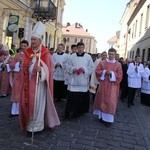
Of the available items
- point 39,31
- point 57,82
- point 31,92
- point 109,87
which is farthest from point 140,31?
point 31,92

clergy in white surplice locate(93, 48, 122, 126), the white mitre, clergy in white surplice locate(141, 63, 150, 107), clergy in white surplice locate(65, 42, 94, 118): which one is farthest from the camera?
clergy in white surplice locate(141, 63, 150, 107)

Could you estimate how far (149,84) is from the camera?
13477 millimetres

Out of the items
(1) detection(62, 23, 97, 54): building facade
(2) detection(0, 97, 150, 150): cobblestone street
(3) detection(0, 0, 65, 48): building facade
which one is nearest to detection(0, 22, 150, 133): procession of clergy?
(2) detection(0, 97, 150, 150): cobblestone street

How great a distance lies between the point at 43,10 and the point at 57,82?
17400 mm

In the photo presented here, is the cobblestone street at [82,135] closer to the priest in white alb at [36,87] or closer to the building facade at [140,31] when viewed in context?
the priest in white alb at [36,87]

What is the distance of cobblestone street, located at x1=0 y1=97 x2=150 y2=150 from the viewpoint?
21.2 feet

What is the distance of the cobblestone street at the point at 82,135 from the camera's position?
6469mm

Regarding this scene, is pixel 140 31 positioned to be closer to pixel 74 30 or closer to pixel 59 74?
pixel 59 74

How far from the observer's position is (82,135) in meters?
7.37

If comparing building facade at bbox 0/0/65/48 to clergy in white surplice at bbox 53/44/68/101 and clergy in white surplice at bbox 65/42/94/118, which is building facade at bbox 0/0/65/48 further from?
clergy in white surplice at bbox 65/42/94/118

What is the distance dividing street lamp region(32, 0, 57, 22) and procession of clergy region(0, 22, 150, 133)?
52.1 ft

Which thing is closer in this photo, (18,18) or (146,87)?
(146,87)

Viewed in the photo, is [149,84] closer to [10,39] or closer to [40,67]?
[40,67]

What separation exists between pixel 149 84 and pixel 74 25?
96968 mm
